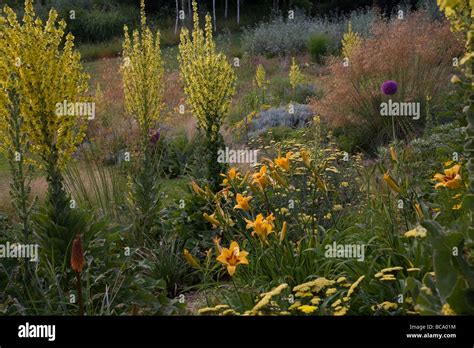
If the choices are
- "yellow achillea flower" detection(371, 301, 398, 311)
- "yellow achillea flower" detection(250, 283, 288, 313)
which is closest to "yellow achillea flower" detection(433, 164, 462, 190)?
"yellow achillea flower" detection(371, 301, 398, 311)

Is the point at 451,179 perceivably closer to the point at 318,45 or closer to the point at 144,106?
the point at 144,106

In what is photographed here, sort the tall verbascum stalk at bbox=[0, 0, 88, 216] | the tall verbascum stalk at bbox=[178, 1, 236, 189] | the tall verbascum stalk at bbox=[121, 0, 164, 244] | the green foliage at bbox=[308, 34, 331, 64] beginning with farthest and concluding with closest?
1. the green foliage at bbox=[308, 34, 331, 64]
2. the tall verbascum stalk at bbox=[178, 1, 236, 189]
3. the tall verbascum stalk at bbox=[121, 0, 164, 244]
4. the tall verbascum stalk at bbox=[0, 0, 88, 216]

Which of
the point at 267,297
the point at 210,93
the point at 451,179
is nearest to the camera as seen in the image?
the point at 267,297

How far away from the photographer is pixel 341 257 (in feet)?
11.8

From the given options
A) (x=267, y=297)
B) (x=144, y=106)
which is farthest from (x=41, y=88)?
(x=267, y=297)

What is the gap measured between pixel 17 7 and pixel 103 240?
1786cm

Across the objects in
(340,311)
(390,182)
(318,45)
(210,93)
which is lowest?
(340,311)

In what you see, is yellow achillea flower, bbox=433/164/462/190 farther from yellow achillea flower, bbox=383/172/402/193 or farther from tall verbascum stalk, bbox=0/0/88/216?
tall verbascum stalk, bbox=0/0/88/216

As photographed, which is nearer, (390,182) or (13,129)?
(390,182)

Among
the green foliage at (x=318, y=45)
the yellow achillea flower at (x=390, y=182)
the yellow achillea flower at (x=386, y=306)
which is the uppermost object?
the green foliage at (x=318, y=45)

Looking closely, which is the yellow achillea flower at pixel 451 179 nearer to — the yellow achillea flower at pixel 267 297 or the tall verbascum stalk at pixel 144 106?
the yellow achillea flower at pixel 267 297

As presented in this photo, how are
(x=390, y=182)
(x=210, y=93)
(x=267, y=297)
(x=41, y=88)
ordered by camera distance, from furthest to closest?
(x=210, y=93) → (x=41, y=88) → (x=390, y=182) → (x=267, y=297)

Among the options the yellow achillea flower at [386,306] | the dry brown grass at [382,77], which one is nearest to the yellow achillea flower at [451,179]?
the yellow achillea flower at [386,306]
